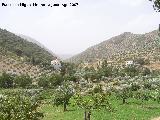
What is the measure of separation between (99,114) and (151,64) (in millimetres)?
84830

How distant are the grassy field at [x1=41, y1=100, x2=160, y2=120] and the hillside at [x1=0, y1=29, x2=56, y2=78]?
58690 mm

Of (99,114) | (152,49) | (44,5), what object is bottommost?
(99,114)

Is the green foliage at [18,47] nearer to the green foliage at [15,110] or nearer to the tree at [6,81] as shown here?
the tree at [6,81]

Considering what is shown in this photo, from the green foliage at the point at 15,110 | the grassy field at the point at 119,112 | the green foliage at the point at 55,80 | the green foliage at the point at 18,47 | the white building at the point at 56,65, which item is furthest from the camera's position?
the green foliage at the point at 18,47

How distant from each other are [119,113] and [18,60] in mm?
→ 91159

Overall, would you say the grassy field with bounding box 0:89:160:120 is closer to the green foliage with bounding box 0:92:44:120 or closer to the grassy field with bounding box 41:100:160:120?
the grassy field with bounding box 41:100:160:120

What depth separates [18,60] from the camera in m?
146

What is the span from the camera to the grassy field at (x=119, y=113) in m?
56.1

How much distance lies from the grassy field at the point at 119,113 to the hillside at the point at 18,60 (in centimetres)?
5869

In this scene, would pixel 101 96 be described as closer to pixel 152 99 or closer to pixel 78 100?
pixel 78 100

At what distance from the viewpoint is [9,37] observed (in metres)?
179

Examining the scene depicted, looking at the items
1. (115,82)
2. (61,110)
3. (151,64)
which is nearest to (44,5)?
(61,110)

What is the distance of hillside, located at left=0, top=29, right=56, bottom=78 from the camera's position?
13275 centimetres

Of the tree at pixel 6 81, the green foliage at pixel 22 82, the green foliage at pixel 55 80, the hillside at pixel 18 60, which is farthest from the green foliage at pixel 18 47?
the green foliage at pixel 22 82
